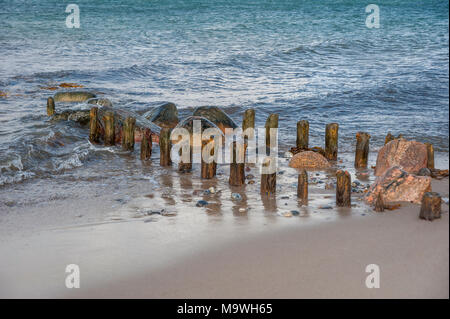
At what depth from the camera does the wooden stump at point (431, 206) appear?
6.27 meters

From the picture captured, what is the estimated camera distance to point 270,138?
11.4 m

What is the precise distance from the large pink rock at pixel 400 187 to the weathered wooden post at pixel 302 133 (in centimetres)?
324

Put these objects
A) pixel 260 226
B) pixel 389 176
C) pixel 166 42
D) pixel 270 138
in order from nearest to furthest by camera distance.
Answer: pixel 260 226, pixel 389 176, pixel 270 138, pixel 166 42

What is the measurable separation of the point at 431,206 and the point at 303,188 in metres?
2.08

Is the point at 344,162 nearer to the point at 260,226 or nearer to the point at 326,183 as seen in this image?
the point at 326,183

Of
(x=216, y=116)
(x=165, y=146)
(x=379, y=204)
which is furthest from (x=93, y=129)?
(x=379, y=204)

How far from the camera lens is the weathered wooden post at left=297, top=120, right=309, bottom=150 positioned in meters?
10.6

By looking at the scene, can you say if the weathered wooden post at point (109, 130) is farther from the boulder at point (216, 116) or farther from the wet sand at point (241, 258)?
the wet sand at point (241, 258)

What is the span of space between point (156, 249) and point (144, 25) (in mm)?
33373

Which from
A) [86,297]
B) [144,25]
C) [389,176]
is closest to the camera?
[86,297]

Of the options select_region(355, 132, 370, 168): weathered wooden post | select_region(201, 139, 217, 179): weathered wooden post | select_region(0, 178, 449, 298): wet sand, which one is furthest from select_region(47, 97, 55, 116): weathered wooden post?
select_region(355, 132, 370, 168): weathered wooden post

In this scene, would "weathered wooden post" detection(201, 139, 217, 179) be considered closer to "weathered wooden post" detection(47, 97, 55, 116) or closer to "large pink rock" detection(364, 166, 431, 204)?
"large pink rock" detection(364, 166, 431, 204)

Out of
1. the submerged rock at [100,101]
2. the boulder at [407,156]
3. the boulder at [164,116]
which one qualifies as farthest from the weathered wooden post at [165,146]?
the submerged rock at [100,101]

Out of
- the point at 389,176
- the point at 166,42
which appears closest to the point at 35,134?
the point at 389,176
